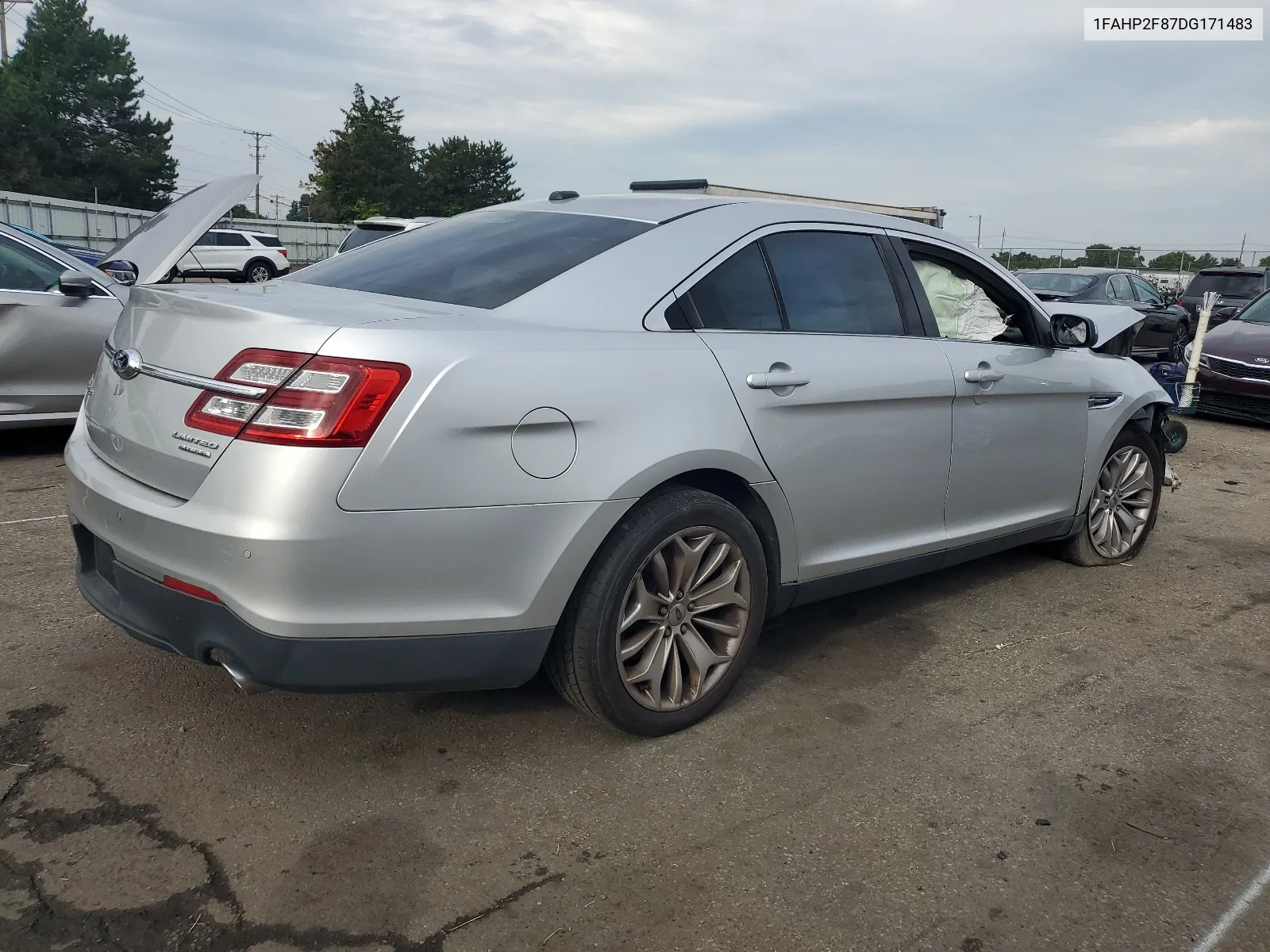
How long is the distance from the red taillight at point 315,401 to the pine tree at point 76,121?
59825 millimetres

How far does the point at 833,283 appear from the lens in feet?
11.9

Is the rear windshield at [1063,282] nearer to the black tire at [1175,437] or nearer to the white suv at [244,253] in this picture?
the black tire at [1175,437]

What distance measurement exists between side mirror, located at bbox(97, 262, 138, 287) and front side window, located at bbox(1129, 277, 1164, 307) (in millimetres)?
13607

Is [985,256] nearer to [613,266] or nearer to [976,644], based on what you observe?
[976,644]

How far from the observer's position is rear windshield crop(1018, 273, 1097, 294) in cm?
1397

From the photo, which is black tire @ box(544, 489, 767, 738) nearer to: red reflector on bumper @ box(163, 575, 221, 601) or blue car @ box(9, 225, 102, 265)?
red reflector on bumper @ box(163, 575, 221, 601)

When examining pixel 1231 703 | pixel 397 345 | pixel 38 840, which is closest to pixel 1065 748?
pixel 1231 703

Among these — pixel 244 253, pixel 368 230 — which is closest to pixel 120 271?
pixel 368 230

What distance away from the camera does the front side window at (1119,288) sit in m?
14.4

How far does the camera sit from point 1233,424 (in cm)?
1080

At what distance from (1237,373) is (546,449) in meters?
9.84

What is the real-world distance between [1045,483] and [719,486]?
197 centimetres

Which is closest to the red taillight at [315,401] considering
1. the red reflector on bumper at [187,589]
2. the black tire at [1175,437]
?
the red reflector on bumper at [187,589]

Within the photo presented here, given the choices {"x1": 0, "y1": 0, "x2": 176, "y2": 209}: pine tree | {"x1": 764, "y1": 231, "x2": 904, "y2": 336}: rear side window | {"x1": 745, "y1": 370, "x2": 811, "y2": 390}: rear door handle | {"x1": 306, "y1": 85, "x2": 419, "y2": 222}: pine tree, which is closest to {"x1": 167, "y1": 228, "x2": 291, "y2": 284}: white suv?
{"x1": 764, "y1": 231, "x2": 904, "y2": 336}: rear side window
